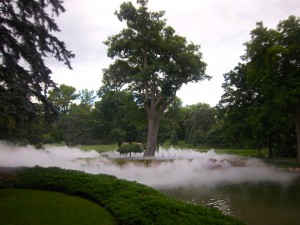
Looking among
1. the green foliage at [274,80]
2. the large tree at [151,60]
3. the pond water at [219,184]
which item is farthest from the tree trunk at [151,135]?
the green foliage at [274,80]

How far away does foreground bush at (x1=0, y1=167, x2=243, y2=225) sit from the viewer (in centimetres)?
728

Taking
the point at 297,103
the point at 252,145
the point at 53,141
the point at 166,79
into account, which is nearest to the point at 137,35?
the point at 166,79

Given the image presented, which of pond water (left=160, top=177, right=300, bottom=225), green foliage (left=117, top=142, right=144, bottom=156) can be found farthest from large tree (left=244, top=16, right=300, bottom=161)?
green foliage (left=117, top=142, right=144, bottom=156)

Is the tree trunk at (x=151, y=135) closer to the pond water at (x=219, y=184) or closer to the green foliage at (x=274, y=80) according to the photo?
the pond water at (x=219, y=184)

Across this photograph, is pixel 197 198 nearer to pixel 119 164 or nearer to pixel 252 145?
pixel 119 164

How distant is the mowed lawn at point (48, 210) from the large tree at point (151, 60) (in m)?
20.5

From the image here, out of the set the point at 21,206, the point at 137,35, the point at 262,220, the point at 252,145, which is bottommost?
the point at 262,220

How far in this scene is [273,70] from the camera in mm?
26531

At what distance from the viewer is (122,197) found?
8.72m

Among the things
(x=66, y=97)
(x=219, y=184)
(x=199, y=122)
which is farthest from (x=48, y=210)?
(x=199, y=122)

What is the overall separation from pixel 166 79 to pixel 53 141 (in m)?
35.4

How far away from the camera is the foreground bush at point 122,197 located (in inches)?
287

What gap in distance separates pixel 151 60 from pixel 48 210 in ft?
82.7

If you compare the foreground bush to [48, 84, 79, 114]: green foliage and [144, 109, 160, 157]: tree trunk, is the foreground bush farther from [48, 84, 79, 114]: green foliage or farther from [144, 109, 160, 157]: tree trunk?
[48, 84, 79, 114]: green foliage
